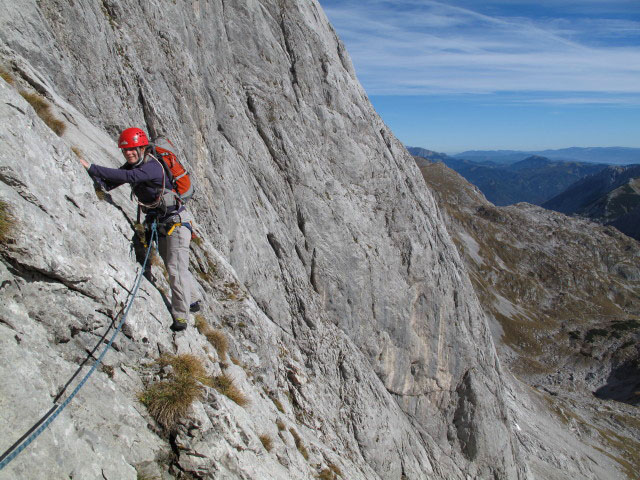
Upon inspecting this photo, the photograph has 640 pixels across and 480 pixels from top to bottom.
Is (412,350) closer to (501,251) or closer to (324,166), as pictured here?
(324,166)

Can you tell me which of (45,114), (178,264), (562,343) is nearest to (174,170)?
(178,264)

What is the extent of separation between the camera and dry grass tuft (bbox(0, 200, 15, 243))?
707 centimetres

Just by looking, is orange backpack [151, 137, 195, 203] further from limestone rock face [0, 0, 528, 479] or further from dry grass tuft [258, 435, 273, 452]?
dry grass tuft [258, 435, 273, 452]

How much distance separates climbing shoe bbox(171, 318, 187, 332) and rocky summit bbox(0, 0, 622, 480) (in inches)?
14.7

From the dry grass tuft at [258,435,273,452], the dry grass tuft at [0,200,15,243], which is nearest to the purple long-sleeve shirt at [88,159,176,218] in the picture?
the dry grass tuft at [0,200,15,243]

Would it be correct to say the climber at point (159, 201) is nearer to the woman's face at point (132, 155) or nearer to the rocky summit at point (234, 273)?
the woman's face at point (132, 155)

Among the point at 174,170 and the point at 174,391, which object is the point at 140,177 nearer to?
the point at 174,170

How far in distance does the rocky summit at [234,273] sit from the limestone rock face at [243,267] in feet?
0.25

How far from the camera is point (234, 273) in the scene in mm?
20453

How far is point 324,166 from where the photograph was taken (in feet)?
109

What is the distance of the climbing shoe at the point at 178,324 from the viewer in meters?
11.1

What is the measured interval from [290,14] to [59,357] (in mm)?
34630

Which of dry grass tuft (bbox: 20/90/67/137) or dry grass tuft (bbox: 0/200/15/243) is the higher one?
dry grass tuft (bbox: 20/90/67/137)

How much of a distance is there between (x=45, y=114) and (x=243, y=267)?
1345 centimetres
